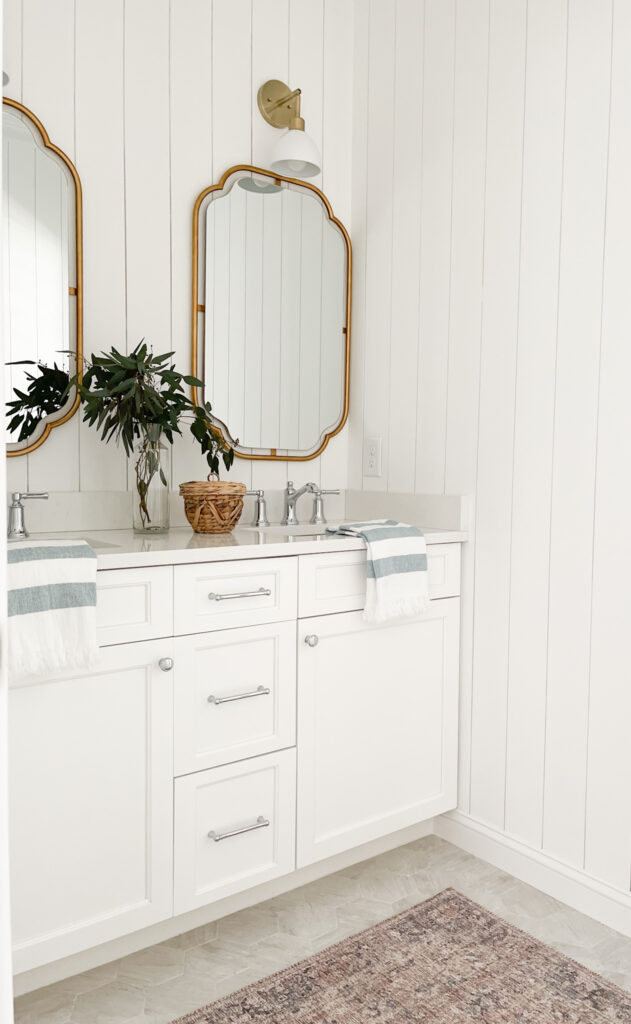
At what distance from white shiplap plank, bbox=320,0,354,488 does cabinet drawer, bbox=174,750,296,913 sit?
108cm

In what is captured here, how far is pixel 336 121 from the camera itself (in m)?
2.55

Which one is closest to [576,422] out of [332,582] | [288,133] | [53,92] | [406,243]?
[332,582]

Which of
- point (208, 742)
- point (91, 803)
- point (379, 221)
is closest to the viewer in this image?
point (91, 803)

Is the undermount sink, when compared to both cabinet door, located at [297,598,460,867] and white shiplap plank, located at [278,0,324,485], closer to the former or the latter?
white shiplap plank, located at [278,0,324,485]

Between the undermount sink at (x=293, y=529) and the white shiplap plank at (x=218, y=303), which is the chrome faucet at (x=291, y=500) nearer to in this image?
the undermount sink at (x=293, y=529)

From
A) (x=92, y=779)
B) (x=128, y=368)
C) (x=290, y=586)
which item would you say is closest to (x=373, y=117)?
(x=128, y=368)

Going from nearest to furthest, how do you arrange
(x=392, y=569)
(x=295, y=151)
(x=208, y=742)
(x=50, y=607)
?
(x=50, y=607) → (x=208, y=742) → (x=392, y=569) → (x=295, y=151)

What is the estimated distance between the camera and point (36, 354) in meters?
1.96

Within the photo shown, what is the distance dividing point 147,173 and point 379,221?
75 cm

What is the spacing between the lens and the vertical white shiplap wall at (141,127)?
1.98 metres

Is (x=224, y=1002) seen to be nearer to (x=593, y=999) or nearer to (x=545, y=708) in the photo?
(x=593, y=999)

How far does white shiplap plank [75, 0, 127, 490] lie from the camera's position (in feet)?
6.64

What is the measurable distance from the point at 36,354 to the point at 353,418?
106cm

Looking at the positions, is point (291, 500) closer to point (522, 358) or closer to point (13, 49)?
point (522, 358)
